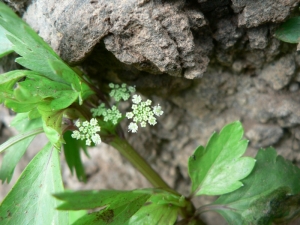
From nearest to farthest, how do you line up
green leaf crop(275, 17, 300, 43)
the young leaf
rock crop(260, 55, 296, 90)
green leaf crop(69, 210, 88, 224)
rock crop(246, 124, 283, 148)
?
the young leaf < green leaf crop(275, 17, 300, 43) < rock crop(260, 55, 296, 90) < rock crop(246, 124, 283, 148) < green leaf crop(69, 210, 88, 224)

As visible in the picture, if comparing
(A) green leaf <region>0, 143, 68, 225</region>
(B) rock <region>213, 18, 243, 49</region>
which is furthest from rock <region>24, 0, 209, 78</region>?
(A) green leaf <region>0, 143, 68, 225</region>

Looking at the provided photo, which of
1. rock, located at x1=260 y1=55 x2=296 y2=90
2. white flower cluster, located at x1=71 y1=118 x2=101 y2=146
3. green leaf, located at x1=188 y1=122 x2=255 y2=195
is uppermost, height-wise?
white flower cluster, located at x1=71 y1=118 x2=101 y2=146

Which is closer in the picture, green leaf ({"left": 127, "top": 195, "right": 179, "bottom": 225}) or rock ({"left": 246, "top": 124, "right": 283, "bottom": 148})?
green leaf ({"left": 127, "top": 195, "right": 179, "bottom": 225})

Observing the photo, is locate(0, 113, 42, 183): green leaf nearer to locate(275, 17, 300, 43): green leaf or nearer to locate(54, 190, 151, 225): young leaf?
locate(54, 190, 151, 225): young leaf

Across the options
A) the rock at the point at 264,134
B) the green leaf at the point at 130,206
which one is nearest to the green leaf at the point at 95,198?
the green leaf at the point at 130,206

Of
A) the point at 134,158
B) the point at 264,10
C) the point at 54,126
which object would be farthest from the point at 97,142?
the point at 264,10

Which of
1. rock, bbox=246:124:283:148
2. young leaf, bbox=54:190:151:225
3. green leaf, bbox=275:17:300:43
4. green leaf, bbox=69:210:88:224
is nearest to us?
young leaf, bbox=54:190:151:225
